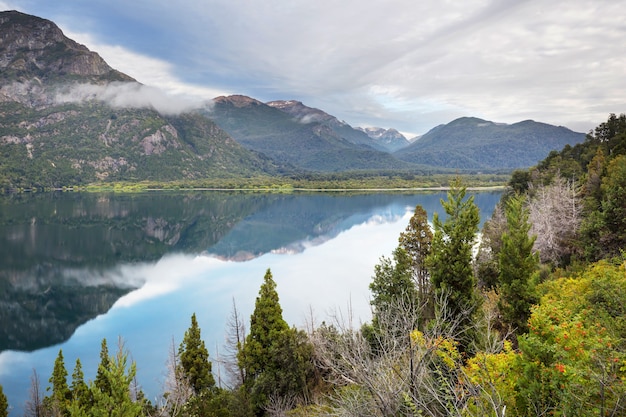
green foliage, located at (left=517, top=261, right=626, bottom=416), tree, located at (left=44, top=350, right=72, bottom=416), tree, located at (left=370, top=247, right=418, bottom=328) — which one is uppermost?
green foliage, located at (left=517, top=261, right=626, bottom=416)

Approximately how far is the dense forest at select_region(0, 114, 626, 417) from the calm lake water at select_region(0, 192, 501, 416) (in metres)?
4.29

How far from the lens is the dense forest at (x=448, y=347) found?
7.86 metres

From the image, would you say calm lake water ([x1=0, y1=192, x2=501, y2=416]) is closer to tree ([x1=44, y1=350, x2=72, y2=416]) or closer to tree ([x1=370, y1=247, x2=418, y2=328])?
tree ([x1=370, y1=247, x2=418, y2=328])

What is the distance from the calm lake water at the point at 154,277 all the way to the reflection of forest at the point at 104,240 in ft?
0.76

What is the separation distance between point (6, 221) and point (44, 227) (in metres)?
14.1

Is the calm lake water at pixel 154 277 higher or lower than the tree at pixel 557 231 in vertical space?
lower

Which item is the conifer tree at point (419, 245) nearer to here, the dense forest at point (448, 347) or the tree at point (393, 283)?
the dense forest at point (448, 347)

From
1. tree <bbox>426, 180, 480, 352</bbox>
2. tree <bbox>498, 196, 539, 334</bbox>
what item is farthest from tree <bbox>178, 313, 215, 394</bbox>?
tree <bbox>498, 196, 539, 334</bbox>

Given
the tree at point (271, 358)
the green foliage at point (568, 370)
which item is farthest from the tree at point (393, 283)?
the green foliage at point (568, 370)

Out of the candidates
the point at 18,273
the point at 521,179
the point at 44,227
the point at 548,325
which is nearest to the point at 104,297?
the point at 18,273

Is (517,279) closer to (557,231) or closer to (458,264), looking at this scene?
(458,264)

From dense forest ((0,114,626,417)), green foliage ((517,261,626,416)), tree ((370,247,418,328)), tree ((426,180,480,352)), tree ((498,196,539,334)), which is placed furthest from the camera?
tree ((370,247,418,328))

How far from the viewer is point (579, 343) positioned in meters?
7.79

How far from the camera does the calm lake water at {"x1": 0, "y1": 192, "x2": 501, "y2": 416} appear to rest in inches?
1170
